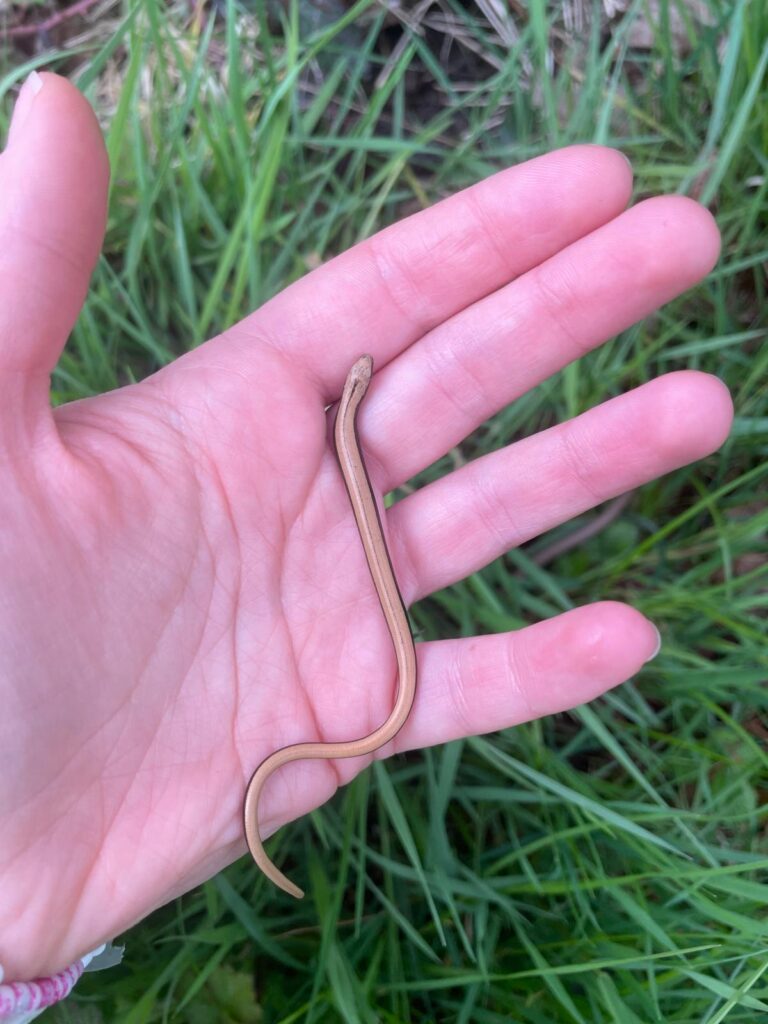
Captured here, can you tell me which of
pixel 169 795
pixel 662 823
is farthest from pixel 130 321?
pixel 662 823

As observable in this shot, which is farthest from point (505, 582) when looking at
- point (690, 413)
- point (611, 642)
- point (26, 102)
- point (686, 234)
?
point (26, 102)

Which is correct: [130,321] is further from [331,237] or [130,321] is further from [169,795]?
[169,795]

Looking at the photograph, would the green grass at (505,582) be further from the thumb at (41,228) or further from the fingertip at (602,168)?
the thumb at (41,228)

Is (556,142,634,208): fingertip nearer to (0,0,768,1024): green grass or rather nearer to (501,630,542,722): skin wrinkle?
(0,0,768,1024): green grass

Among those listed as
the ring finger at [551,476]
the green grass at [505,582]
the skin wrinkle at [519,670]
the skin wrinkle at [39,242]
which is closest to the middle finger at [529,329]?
the ring finger at [551,476]

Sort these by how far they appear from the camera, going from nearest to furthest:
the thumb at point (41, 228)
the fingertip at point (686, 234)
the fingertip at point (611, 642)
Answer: the thumb at point (41, 228)
the fingertip at point (611, 642)
the fingertip at point (686, 234)

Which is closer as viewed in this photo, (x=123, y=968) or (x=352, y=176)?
(x=123, y=968)
